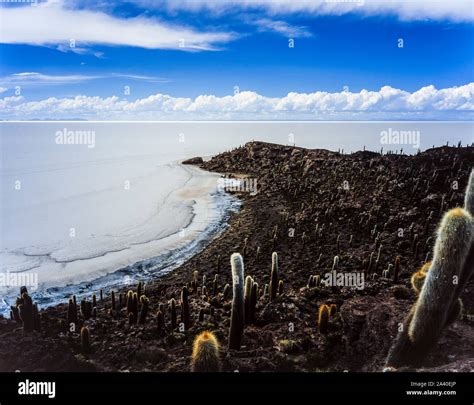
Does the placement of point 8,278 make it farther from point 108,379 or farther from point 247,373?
point 247,373

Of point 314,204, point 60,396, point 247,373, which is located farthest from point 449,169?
point 60,396

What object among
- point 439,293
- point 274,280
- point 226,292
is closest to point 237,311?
point 274,280

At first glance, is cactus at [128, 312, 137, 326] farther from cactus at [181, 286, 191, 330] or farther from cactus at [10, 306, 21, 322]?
cactus at [10, 306, 21, 322]

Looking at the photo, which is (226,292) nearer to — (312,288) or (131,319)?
(312,288)

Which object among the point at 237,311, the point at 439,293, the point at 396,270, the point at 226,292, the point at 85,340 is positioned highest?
the point at 439,293

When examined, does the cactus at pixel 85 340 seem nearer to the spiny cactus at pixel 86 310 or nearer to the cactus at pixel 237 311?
the spiny cactus at pixel 86 310

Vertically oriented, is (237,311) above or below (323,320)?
above

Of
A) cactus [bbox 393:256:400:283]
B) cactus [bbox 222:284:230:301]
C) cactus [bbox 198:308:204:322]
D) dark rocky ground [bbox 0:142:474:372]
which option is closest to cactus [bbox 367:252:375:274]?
dark rocky ground [bbox 0:142:474:372]
